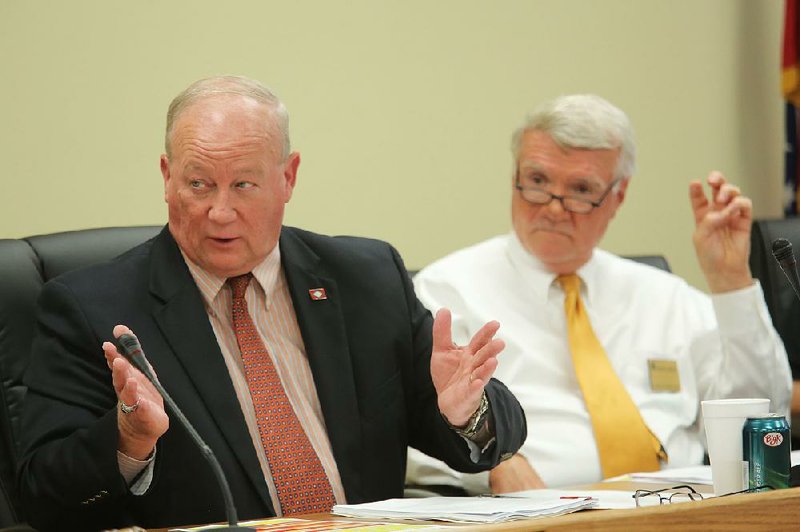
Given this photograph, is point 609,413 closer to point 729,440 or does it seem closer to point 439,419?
point 439,419

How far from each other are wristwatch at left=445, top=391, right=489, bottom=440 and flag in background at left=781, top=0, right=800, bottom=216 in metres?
3.10

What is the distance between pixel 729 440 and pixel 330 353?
2.87 ft

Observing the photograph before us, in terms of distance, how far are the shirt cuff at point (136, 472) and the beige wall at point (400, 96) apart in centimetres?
129

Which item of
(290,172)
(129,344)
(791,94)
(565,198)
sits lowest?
(129,344)

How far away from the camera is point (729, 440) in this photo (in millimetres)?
2205

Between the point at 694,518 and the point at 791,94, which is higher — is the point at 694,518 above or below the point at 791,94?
below

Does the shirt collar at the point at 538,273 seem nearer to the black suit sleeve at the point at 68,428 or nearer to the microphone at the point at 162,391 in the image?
the black suit sleeve at the point at 68,428

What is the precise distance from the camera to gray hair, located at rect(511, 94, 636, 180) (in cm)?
338

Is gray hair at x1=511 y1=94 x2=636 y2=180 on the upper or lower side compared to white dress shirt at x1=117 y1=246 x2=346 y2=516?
upper

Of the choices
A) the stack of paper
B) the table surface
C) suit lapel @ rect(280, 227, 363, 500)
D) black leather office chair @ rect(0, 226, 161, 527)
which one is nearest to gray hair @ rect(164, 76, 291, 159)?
suit lapel @ rect(280, 227, 363, 500)

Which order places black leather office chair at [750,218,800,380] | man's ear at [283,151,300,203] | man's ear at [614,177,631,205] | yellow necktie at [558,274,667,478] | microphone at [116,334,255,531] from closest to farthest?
1. microphone at [116,334,255,531]
2. man's ear at [283,151,300,203]
3. yellow necktie at [558,274,667,478]
4. man's ear at [614,177,631,205]
5. black leather office chair at [750,218,800,380]

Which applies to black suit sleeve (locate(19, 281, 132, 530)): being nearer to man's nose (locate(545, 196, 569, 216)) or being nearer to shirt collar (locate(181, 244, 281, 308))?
shirt collar (locate(181, 244, 281, 308))

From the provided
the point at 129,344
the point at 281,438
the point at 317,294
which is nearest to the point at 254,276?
the point at 317,294

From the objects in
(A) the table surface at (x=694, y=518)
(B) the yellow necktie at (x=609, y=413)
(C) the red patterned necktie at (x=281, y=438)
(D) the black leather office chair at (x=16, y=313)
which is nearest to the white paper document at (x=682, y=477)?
(B) the yellow necktie at (x=609, y=413)
